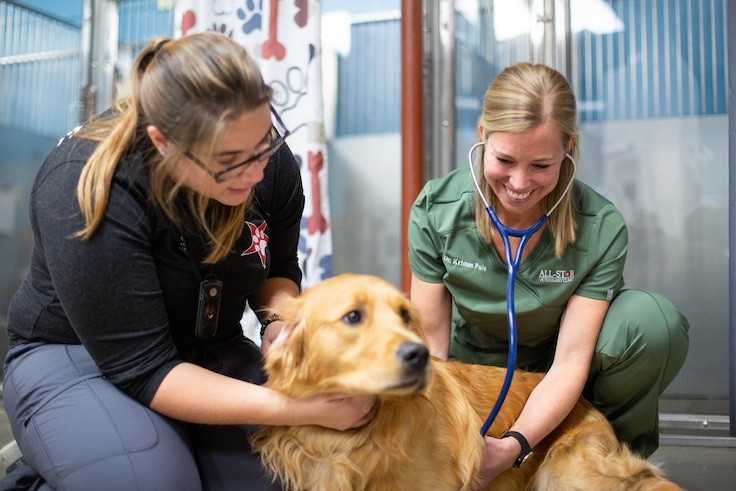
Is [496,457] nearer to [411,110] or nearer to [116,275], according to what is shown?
[116,275]

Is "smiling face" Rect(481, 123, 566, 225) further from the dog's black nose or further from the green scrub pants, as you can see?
the dog's black nose

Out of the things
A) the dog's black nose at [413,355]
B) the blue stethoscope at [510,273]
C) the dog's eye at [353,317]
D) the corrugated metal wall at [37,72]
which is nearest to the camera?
the dog's black nose at [413,355]

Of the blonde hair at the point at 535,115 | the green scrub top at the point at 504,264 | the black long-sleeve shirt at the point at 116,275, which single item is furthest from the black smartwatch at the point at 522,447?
the black long-sleeve shirt at the point at 116,275

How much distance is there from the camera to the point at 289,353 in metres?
1.19

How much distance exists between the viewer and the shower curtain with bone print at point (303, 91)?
271cm

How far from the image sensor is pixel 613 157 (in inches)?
106

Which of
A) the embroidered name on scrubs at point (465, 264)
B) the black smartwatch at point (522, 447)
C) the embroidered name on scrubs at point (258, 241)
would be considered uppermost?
the embroidered name on scrubs at point (258, 241)

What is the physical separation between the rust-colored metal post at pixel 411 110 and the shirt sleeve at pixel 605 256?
121cm

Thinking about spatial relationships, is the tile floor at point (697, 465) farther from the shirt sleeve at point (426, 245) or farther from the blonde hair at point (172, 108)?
the blonde hair at point (172, 108)

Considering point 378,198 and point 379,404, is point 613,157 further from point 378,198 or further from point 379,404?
point 379,404

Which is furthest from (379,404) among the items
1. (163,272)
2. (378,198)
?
(378,198)

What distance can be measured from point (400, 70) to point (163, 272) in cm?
199

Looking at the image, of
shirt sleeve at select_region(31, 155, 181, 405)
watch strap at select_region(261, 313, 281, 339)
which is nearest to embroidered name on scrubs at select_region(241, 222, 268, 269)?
watch strap at select_region(261, 313, 281, 339)

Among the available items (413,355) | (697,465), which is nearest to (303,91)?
(413,355)
